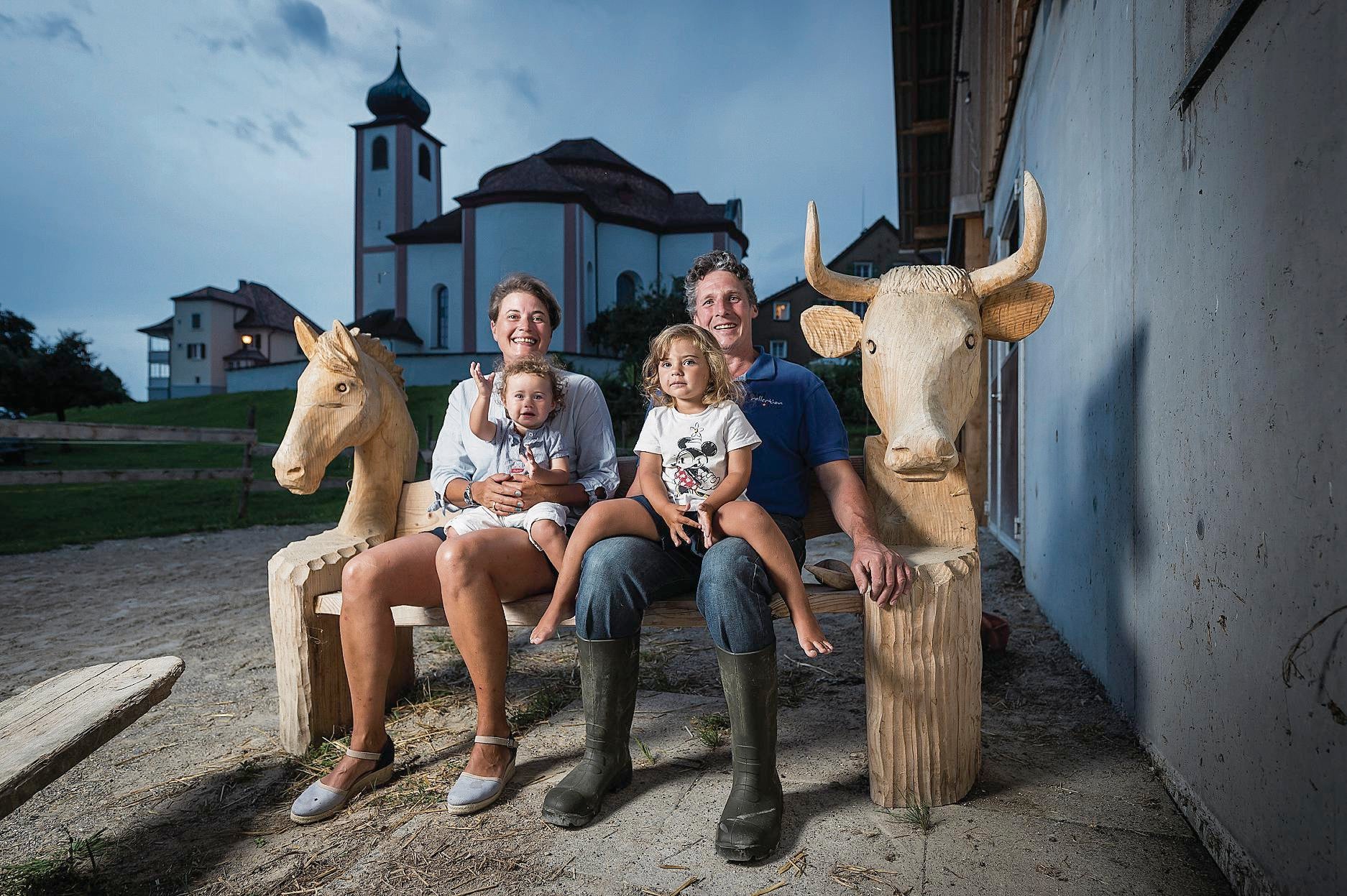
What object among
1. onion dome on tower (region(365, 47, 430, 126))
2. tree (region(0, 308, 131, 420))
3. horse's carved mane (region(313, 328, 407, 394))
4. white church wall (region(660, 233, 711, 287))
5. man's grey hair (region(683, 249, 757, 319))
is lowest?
horse's carved mane (region(313, 328, 407, 394))

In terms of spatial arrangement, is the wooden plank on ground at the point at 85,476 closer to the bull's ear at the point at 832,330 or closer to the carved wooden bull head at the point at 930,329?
the bull's ear at the point at 832,330

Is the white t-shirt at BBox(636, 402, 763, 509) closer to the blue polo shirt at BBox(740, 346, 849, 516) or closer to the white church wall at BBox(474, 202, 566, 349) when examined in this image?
the blue polo shirt at BBox(740, 346, 849, 516)

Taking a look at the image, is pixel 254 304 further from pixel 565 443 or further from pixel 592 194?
pixel 565 443

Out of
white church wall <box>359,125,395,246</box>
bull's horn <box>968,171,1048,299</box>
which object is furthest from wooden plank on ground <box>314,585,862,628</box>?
white church wall <box>359,125,395,246</box>

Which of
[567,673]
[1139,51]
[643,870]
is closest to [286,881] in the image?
[643,870]

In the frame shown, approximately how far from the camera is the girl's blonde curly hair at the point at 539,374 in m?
2.57

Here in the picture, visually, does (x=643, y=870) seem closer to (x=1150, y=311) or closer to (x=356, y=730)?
(x=356, y=730)

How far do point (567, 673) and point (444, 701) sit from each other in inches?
23.3

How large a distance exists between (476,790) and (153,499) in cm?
1294

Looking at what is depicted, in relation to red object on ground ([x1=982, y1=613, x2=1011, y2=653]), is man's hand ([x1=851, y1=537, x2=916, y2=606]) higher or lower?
higher

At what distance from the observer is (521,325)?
2744 millimetres

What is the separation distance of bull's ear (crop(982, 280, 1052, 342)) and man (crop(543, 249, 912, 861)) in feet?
1.74

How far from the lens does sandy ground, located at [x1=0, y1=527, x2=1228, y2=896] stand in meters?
1.86

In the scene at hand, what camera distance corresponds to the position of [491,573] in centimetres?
228
